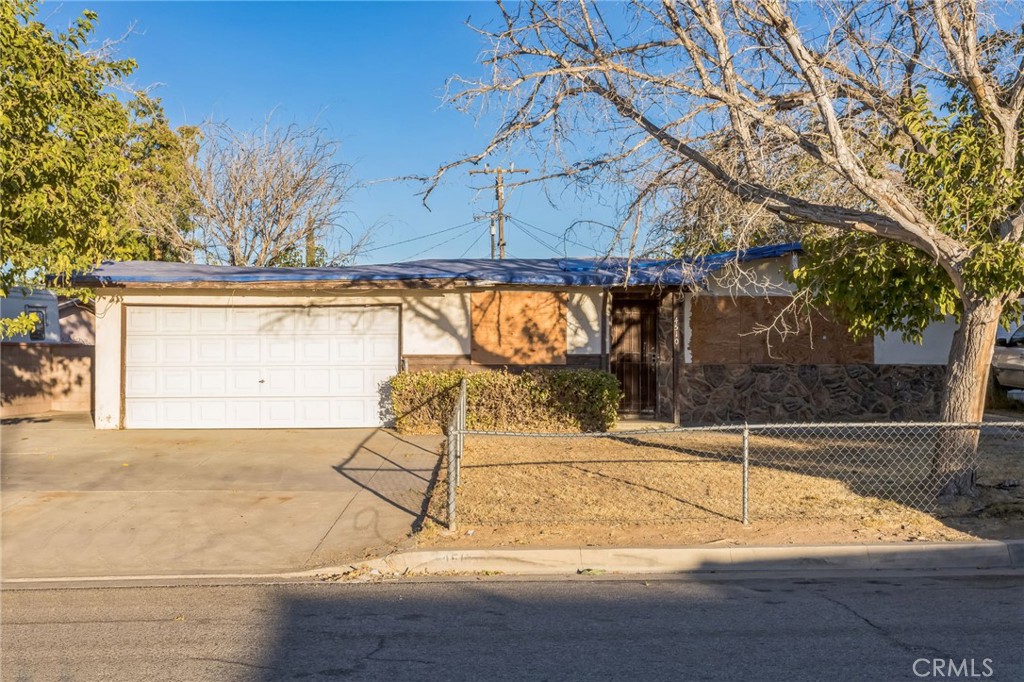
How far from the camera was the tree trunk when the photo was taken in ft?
29.5

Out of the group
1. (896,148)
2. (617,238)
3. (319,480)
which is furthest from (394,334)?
(896,148)

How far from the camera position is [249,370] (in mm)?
15352

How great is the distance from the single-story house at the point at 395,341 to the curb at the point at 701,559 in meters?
7.93

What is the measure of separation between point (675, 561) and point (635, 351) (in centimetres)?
944

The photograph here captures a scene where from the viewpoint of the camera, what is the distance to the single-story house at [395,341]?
49.8ft

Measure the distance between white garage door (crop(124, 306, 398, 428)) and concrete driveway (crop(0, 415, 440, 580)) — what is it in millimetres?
537

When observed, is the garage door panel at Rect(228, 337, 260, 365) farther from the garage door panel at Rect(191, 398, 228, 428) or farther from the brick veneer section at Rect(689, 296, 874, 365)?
the brick veneer section at Rect(689, 296, 874, 365)

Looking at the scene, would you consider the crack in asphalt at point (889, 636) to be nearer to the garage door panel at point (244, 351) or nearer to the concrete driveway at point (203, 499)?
the concrete driveway at point (203, 499)

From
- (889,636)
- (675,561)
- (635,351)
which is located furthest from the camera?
(635,351)

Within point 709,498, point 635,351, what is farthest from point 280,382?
point 709,498

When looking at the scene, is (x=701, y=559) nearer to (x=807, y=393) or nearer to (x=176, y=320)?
(x=807, y=393)

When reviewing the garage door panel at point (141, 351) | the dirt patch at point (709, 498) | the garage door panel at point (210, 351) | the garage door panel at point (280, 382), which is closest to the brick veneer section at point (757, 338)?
the dirt patch at point (709, 498)

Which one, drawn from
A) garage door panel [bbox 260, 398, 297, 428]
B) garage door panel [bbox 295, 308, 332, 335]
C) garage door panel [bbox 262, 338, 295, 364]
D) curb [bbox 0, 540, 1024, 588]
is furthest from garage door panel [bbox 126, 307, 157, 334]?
curb [bbox 0, 540, 1024, 588]

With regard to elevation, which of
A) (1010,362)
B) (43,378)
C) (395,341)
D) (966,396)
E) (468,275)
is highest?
(468,275)
